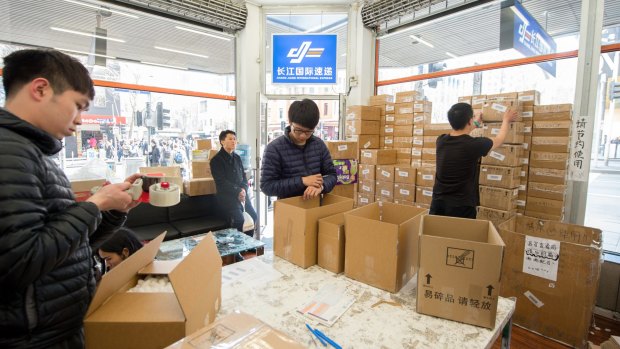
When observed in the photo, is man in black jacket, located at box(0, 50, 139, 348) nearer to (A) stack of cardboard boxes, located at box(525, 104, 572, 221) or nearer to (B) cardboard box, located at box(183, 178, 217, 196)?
(B) cardboard box, located at box(183, 178, 217, 196)

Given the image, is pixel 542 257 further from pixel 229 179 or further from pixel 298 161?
pixel 229 179

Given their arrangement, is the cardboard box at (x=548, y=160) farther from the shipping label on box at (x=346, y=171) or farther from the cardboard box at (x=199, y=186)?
the cardboard box at (x=199, y=186)

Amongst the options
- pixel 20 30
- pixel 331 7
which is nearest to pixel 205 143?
pixel 20 30

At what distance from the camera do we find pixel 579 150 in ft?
8.78

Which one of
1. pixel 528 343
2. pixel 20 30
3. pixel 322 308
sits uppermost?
pixel 20 30

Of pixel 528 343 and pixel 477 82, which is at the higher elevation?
pixel 477 82

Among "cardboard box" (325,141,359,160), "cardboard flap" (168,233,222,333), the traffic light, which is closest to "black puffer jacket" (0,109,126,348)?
"cardboard flap" (168,233,222,333)

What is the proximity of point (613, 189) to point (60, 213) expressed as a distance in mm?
4063

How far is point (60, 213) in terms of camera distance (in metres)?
0.77

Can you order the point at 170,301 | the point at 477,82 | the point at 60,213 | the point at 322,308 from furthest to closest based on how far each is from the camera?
the point at 477,82 < the point at 322,308 < the point at 170,301 < the point at 60,213

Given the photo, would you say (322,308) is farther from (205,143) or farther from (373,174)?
(205,143)

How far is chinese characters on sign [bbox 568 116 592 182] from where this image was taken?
2.65 meters

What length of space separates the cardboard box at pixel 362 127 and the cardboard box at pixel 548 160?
187cm

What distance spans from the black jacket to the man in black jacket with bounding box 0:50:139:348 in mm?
2715
